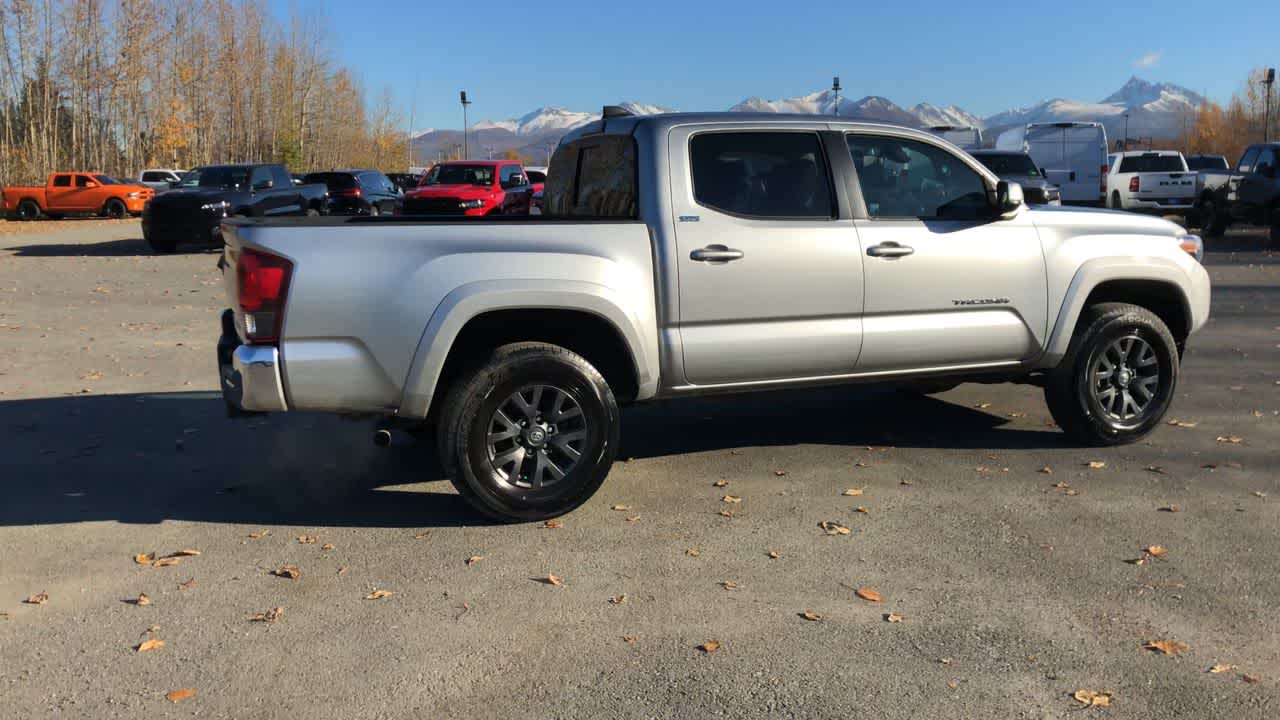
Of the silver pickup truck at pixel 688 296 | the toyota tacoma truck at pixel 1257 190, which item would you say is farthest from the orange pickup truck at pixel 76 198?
the silver pickup truck at pixel 688 296

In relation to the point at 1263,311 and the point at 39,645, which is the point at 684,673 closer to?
the point at 39,645

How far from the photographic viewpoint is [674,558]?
511cm

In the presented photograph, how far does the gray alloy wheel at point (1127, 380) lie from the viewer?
6898 mm

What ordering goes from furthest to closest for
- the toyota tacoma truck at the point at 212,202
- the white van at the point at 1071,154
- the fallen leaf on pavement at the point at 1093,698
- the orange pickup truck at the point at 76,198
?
1. the orange pickup truck at the point at 76,198
2. the white van at the point at 1071,154
3. the toyota tacoma truck at the point at 212,202
4. the fallen leaf on pavement at the point at 1093,698

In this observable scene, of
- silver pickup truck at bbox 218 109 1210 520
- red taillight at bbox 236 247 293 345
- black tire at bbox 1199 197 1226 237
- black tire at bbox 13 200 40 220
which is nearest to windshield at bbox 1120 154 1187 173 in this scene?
black tire at bbox 1199 197 1226 237

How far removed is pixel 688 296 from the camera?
Result: 5.82 meters

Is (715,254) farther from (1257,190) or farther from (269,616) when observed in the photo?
(1257,190)

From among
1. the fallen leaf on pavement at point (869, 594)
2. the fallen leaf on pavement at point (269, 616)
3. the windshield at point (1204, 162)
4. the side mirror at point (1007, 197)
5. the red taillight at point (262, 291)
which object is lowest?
the fallen leaf on pavement at point (869, 594)

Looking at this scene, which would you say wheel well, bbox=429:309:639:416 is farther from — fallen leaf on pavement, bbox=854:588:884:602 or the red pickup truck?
the red pickup truck

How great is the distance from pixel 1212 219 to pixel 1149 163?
5764 mm

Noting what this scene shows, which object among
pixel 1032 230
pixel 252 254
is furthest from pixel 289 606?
pixel 1032 230

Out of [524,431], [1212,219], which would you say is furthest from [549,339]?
[1212,219]

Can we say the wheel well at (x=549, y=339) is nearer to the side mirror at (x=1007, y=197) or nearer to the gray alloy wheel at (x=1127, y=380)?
the side mirror at (x=1007, y=197)

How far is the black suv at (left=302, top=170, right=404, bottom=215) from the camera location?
27.9m
